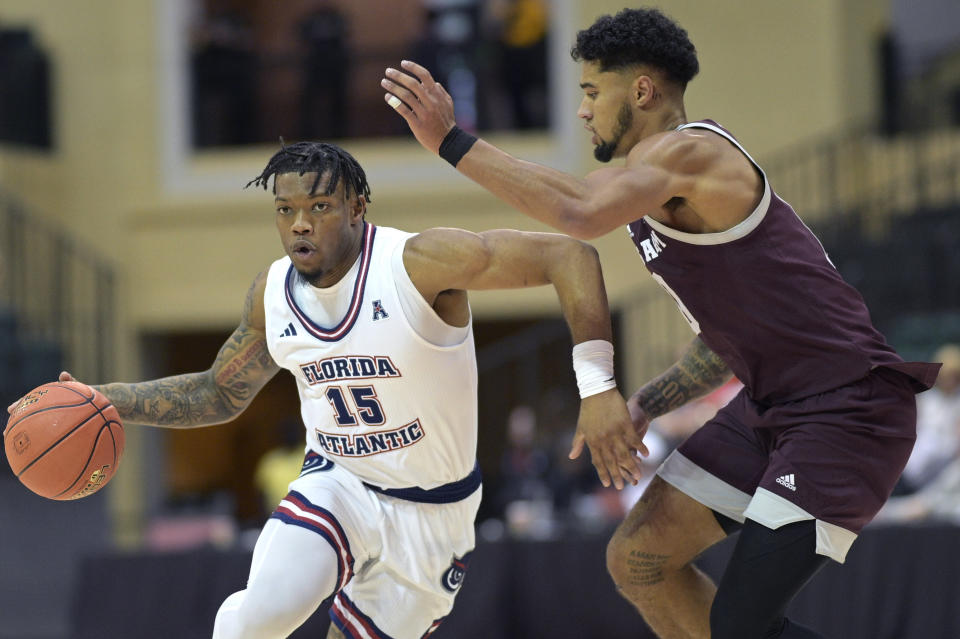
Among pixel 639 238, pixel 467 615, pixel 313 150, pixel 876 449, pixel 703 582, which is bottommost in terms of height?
pixel 467 615

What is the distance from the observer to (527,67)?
1488 cm

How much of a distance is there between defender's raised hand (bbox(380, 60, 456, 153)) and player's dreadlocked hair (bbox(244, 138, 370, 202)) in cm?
60

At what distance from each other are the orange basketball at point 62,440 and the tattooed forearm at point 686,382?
1.93 meters

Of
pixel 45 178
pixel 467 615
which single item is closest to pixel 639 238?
pixel 467 615

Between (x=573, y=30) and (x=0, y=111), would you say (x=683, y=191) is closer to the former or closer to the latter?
(x=573, y=30)

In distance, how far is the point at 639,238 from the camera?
4.43 m

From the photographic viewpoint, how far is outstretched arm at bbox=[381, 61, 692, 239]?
12.9 ft

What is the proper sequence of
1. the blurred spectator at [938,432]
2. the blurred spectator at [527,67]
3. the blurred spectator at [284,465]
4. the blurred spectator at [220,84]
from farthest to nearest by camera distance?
the blurred spectator at [220,84] < the blurred spectator at [527,67] < the blurred spectator at [284,465] < the blurred spectator at [938,432]

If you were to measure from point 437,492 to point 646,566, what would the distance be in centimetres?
80

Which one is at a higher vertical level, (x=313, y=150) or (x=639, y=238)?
(x=313, y=150)

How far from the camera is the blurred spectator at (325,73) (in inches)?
591

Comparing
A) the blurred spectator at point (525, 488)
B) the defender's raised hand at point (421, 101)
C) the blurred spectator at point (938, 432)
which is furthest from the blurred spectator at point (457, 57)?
the defender's raised hand at point (421, 101)

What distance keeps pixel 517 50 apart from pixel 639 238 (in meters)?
10.7

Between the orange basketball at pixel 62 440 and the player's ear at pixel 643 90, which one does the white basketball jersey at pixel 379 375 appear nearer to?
the orange basketball at pixel 62 440
